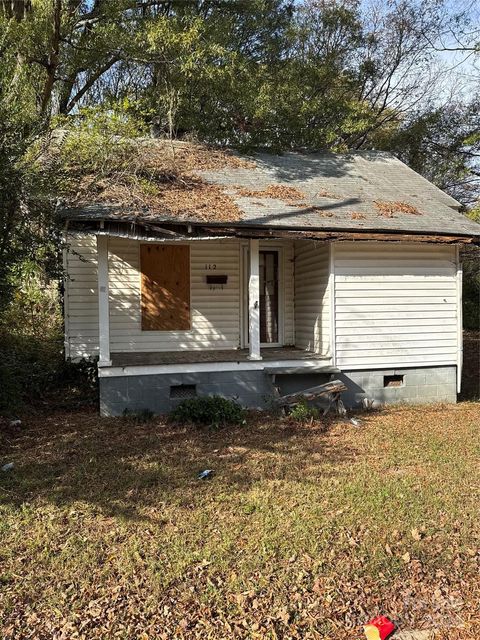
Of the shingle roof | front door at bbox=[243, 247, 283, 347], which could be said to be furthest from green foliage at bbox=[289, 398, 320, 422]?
the shingle roof

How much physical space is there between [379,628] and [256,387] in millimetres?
5222

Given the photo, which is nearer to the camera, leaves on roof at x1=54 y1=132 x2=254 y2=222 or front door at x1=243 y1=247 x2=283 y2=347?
leaves on roof at x1=54 y1=132 x2=254 y2=222

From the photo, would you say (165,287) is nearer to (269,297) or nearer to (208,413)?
(269,297)

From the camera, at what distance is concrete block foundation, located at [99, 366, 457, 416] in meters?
7.42

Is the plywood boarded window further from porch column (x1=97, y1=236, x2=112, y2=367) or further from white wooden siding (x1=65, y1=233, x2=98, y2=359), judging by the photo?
porch column (x1=97, y1=236, x2=112, y2=367)

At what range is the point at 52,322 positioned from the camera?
10516mm

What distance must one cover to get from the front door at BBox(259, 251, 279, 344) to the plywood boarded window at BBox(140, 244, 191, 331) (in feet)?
5.36

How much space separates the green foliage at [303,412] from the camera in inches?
289

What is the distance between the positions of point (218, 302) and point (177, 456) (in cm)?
437

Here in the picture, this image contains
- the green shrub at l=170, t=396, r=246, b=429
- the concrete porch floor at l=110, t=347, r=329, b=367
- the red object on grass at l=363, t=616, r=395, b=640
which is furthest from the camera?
the concrete porch floor at l=110, t=347, r=329, b=367

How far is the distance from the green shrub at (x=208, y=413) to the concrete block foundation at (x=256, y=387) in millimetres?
502

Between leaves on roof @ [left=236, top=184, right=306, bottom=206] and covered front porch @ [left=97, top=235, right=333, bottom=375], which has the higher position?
leaves on roof @ [left=236, top=184, right=306, bottom=206]

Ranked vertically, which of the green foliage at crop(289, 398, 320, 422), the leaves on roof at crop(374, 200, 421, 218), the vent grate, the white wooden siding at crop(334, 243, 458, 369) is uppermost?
the leaves on roof at crop(374, 200, 421, 218)

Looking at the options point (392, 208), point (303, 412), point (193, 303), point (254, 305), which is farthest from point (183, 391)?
point (392, 208)
